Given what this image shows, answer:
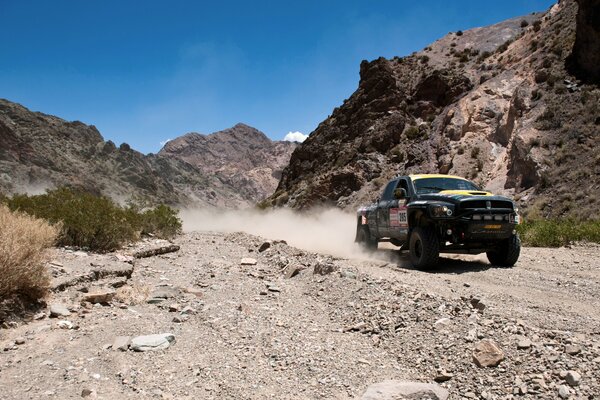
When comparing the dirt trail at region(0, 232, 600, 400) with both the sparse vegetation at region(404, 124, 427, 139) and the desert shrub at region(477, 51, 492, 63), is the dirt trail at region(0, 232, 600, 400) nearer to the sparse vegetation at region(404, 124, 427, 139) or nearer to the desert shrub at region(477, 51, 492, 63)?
the sparse vegetation at region(404, 124, 427, 139)

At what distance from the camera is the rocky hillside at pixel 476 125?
23.0 m

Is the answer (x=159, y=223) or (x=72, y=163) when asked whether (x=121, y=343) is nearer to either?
(x=159, y=223)

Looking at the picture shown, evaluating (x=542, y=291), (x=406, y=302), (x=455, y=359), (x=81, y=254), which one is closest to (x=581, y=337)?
(x=455, y=359)

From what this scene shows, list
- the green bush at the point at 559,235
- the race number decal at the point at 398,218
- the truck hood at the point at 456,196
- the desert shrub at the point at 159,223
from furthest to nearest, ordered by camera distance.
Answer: the desert shrub at the point at 159,223
the green bush at the point at 559,235
the race number decal at the point at 398,218
the truck hood at the point at 456,196

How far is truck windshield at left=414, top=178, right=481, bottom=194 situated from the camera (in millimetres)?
10172

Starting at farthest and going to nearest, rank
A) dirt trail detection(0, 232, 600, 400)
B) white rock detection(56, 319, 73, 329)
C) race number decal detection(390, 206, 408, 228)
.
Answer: race number decal detection(390, 206, 408, 228) < white rock detection(56, 319, 73, 329) < dirt trail detection(0, 232, 600, 400)

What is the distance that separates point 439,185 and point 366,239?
125 inches

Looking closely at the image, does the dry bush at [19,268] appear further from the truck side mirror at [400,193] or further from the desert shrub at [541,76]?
the desert shrub at [541,76]

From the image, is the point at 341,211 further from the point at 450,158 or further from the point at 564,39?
the point at 564,39

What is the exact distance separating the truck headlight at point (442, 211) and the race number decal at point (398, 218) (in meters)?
1.16

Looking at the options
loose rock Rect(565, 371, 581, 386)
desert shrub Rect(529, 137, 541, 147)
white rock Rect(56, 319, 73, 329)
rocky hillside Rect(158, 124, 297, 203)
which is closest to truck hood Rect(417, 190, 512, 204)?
loose rock Rect(565, 371, 581, 386)

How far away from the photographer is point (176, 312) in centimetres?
657

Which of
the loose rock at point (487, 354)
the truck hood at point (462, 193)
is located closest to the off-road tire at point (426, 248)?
the truck hood at point (462, 193)

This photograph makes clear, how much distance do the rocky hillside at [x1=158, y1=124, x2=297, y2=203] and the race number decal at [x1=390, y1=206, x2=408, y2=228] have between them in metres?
150
